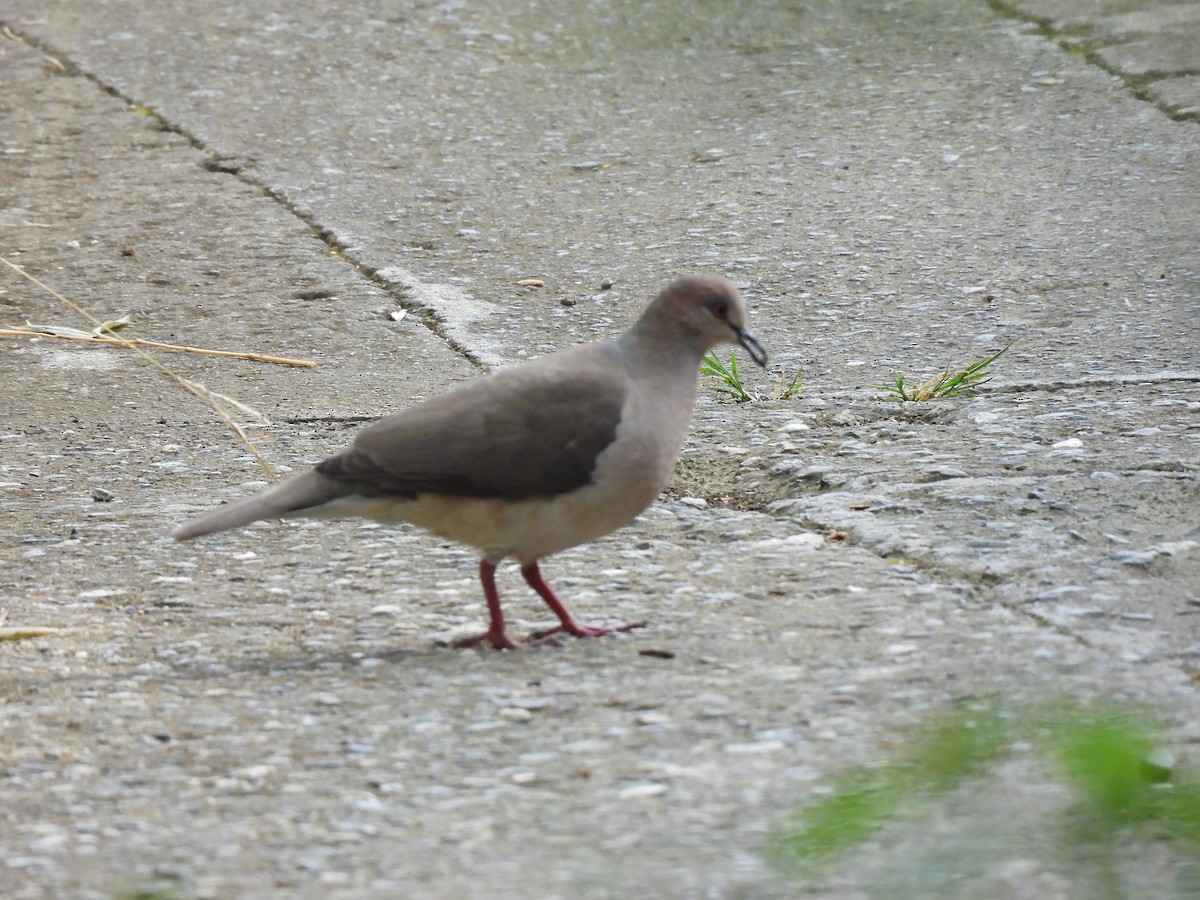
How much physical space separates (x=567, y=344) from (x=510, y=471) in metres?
1.82

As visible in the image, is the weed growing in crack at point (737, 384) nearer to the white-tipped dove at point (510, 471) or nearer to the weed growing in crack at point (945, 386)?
the weed growing in crack at point (945, 386)

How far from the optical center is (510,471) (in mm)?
2850

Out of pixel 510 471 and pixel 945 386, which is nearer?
pixel 510 471

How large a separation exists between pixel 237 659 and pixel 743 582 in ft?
3.33

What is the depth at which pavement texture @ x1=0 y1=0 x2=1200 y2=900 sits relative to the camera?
222 centimetres

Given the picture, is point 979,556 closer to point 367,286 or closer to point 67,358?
point 367,286

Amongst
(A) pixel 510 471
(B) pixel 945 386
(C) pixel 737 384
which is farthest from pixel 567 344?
(A) pixel 510 471

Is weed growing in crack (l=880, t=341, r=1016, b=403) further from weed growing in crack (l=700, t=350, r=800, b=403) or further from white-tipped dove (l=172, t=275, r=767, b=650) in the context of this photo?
white-tipped dove (l=172, t=275, r=767, b=650)

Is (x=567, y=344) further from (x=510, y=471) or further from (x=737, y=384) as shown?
(x=510, y=471)

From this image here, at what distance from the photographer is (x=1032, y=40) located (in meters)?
6.96

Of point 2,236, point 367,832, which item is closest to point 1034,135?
point 2,236

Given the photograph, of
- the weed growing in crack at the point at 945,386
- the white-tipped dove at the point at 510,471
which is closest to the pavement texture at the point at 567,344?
the weed growing in crack at the point at 945,386

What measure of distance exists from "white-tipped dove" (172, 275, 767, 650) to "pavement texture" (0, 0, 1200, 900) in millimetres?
215

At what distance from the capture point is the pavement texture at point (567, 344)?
2.22 meters
